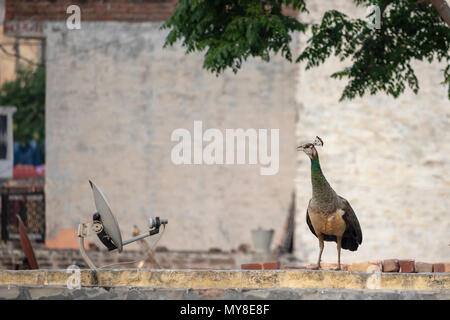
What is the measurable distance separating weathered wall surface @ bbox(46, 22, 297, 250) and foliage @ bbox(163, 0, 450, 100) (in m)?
5.74

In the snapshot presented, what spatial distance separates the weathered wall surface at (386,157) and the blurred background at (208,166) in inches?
0.8

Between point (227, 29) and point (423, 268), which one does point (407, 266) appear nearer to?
point (423, 268)

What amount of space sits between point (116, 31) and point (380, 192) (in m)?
6.12

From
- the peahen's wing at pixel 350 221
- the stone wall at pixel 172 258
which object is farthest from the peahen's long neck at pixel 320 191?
the stone wall at pixel 172 258

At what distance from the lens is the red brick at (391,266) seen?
6.60 meters

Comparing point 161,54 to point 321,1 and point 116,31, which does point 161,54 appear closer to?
point 116,31

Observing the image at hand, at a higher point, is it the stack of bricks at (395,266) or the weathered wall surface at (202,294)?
the stack of bricks at (395,266)

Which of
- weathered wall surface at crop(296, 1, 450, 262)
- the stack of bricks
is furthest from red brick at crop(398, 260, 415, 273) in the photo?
weathered wall surface at crop(296, 1, 450, 262)

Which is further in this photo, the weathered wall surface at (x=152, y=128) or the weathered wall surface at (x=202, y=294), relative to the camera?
the weathered wall surface at (x=152, y=128)

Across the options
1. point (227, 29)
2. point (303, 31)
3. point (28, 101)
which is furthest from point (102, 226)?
point (28, 101)

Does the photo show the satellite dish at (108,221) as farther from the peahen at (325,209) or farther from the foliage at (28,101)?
the foliage at (28,101)

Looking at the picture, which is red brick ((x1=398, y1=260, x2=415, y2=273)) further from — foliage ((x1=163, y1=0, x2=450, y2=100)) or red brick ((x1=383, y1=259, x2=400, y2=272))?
foliage ((x1=163, y1=0, x2=450, y2=100))

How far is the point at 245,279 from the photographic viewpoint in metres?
5.93
